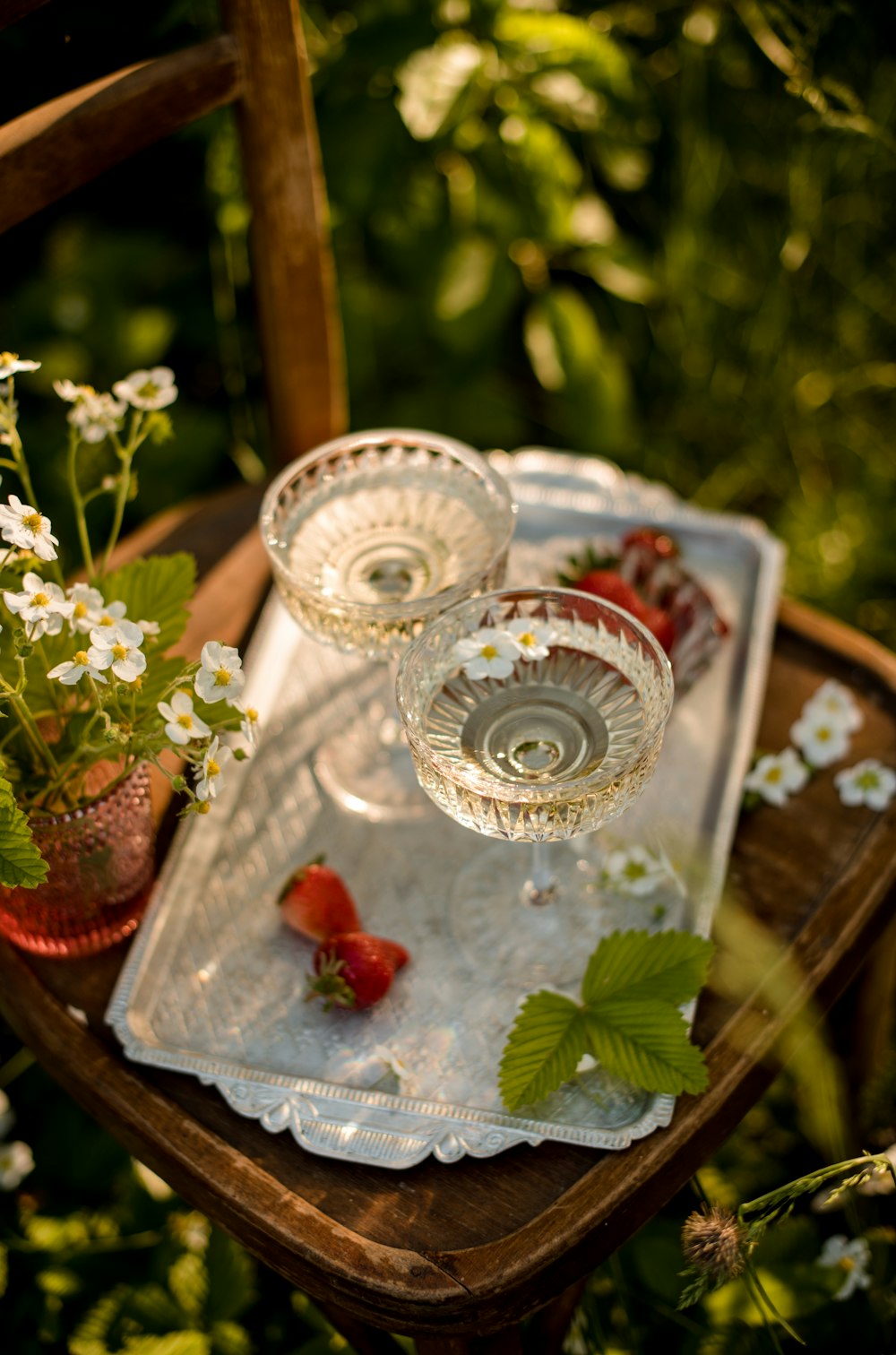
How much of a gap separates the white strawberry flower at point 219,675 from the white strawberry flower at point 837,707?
1.79 ft

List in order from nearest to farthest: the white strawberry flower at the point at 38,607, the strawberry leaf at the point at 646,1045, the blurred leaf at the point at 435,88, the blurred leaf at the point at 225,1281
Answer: the white strawberry flower at the point at 38,607 < the strawberry leaf at the point at 646,1045 < the blurred leaf at the point at 225,1281 < the blurred leaf at the point at 435,88

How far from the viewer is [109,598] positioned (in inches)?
35.2

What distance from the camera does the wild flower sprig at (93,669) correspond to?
0.72 m

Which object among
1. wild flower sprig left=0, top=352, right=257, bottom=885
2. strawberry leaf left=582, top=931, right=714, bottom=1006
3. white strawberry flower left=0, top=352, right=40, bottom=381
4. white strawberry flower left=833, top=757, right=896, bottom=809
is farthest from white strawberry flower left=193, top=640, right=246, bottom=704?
white strawberry flower left=833, top=757, right=896, bottom=809

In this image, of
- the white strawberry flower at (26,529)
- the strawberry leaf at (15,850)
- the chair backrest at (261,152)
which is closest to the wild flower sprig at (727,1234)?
the strawberry leaf at (15,850)

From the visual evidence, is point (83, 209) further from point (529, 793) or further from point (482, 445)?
point (529, 793)

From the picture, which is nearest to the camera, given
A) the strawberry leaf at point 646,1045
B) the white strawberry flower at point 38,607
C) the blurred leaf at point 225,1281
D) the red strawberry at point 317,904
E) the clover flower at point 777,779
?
the white strawberry flower at point 38,607

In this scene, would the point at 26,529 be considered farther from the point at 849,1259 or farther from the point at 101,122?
the point at 849,1259

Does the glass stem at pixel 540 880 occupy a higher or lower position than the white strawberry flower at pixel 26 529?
lower

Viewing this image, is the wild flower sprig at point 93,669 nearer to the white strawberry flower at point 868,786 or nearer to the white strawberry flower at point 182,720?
the white strawberry flower at point 182,720

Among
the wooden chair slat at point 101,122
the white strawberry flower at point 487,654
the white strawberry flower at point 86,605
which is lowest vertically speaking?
the white strawberry flower at point 487,654

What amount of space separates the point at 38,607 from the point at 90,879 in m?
0.24

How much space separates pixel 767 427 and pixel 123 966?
5.13 ft

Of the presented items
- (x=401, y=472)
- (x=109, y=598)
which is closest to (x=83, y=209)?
(x=401, y=472)
